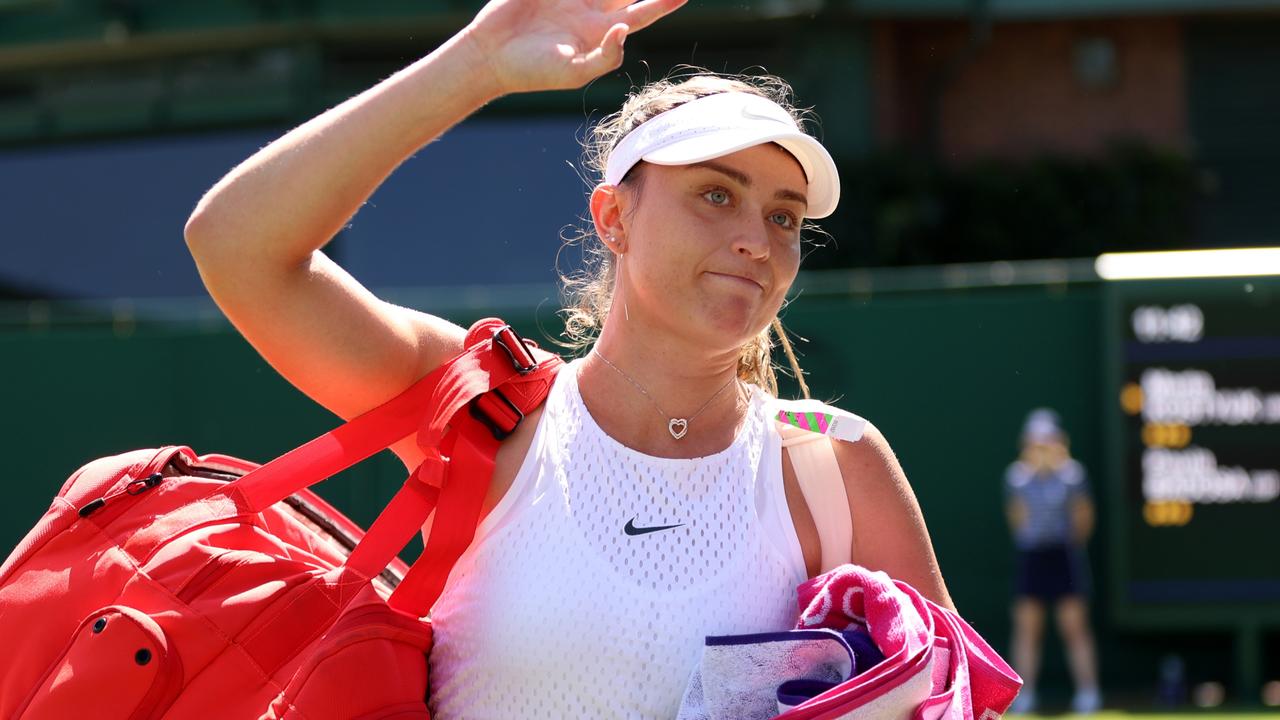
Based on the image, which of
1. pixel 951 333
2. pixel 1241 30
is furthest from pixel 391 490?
pixel 1241 30

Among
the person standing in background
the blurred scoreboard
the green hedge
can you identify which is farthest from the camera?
the green hedge

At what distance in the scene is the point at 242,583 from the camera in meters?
2.08

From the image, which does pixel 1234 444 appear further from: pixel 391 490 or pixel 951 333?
pixel 391 490

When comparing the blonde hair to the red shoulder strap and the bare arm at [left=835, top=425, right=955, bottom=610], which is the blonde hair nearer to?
the bare arm at [left=835, top=425, right=955, bottom=610]

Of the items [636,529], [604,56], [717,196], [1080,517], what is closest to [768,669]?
[636,529]

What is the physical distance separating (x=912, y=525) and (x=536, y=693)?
0.53 metres

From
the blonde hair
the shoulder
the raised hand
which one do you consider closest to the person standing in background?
the shoulder

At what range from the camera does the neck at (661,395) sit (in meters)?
2.23

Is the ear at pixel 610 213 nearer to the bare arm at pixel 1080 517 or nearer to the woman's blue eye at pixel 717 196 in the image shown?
the woman's blue eye at pixel 717 196

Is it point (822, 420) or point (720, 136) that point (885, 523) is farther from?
point (720, 136)

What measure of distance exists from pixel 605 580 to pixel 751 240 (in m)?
0.46

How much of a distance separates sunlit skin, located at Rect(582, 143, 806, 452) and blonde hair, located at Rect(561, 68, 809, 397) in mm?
84

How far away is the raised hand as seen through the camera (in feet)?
6.51

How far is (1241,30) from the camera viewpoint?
15.0m
